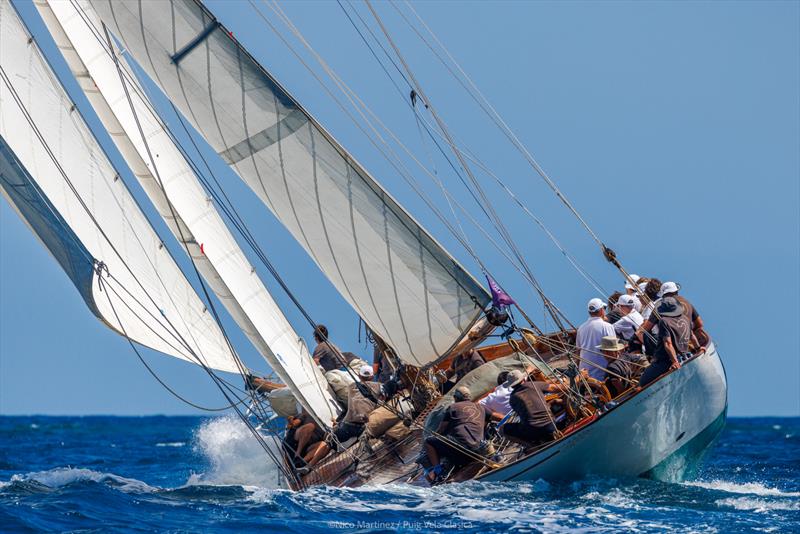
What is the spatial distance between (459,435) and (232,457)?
784cm

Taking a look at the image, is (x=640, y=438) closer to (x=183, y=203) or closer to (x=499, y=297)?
(x=499, y=297)

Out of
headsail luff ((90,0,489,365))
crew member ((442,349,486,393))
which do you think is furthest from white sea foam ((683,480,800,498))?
headsail luff ((90,0,489,365))

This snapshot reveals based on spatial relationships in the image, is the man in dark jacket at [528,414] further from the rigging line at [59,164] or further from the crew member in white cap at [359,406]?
the rigging line at [59,164]

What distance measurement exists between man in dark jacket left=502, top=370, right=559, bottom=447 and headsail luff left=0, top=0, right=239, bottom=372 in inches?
211

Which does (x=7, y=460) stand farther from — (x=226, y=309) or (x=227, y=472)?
(x=226, y=309)

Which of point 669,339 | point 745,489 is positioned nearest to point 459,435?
point 669,339

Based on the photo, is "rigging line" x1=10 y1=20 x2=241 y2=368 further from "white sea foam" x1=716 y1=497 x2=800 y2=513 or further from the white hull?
"white sea foam" x1=716 y1=497 x2=800 y2=513

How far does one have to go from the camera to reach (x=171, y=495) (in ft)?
53.2

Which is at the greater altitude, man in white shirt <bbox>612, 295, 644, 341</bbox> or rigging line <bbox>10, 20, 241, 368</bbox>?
rigging line <bbox>10, 20, 241, 368</bbox>

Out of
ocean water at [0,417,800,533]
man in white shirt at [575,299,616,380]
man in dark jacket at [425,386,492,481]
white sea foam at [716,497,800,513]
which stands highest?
man in white shirt at [575,299,616,380]

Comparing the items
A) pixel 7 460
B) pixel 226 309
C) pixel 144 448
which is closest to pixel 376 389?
pixel 226 309

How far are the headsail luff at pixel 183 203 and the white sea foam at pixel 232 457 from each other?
2.79 m

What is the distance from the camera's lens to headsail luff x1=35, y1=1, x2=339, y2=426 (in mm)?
16594

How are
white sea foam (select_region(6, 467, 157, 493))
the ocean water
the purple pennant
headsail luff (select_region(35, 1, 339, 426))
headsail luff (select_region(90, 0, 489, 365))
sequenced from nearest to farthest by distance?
the ocean water → headsail luff (select_region(90, 0, 489, 365)) → the purple pennant → headsail luff (select_region(35, 1, 339, 426)) → white sea foam (select_region(6, 467, 157, 493))
